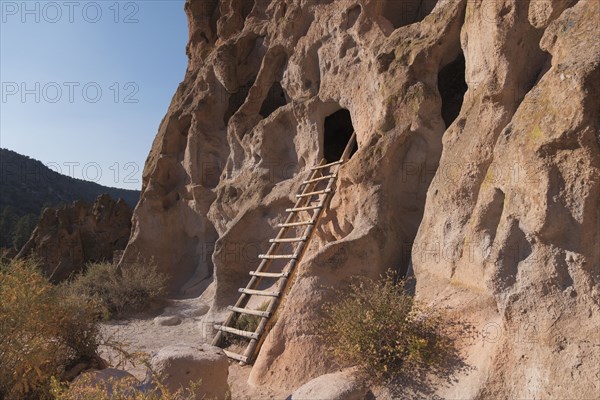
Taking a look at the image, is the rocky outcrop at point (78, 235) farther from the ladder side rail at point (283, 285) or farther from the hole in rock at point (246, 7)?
the ladder side rail at point (283, 285)

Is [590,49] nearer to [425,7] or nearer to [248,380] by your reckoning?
[248,380]

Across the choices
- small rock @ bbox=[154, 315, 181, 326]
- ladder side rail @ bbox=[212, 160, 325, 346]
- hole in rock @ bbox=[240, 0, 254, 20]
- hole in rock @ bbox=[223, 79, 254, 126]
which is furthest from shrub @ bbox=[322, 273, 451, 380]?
hole in rock @ bbox=[240, 0, 254, 20]

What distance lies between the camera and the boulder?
4.02 meters

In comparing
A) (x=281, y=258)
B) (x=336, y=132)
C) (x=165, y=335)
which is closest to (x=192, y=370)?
(x=281, y=258)

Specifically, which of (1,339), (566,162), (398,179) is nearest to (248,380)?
(1,339)

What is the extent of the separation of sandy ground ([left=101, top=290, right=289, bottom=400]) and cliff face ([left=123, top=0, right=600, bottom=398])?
0.91 feet

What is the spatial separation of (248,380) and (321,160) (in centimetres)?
361

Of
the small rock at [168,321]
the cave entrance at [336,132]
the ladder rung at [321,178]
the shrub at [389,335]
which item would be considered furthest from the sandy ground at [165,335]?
the cave entrance at [336,132]

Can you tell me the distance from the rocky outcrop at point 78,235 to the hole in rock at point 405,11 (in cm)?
1070

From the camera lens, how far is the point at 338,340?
455 cm

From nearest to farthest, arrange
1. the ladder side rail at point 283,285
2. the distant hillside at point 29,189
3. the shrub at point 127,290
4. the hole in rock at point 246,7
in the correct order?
Answer: the ladder side rail at point 283,285, the shrub at point 127,290, the hole in rock at point 246,7, the distant hillside at point 29,189

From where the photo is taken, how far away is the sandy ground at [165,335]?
5.20 metres

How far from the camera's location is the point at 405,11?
25.9 feet

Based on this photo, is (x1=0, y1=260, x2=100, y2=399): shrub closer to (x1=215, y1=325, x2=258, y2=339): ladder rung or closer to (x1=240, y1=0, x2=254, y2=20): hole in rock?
(x1=215, y1=325, x2=258, y2=339): ladder rung
